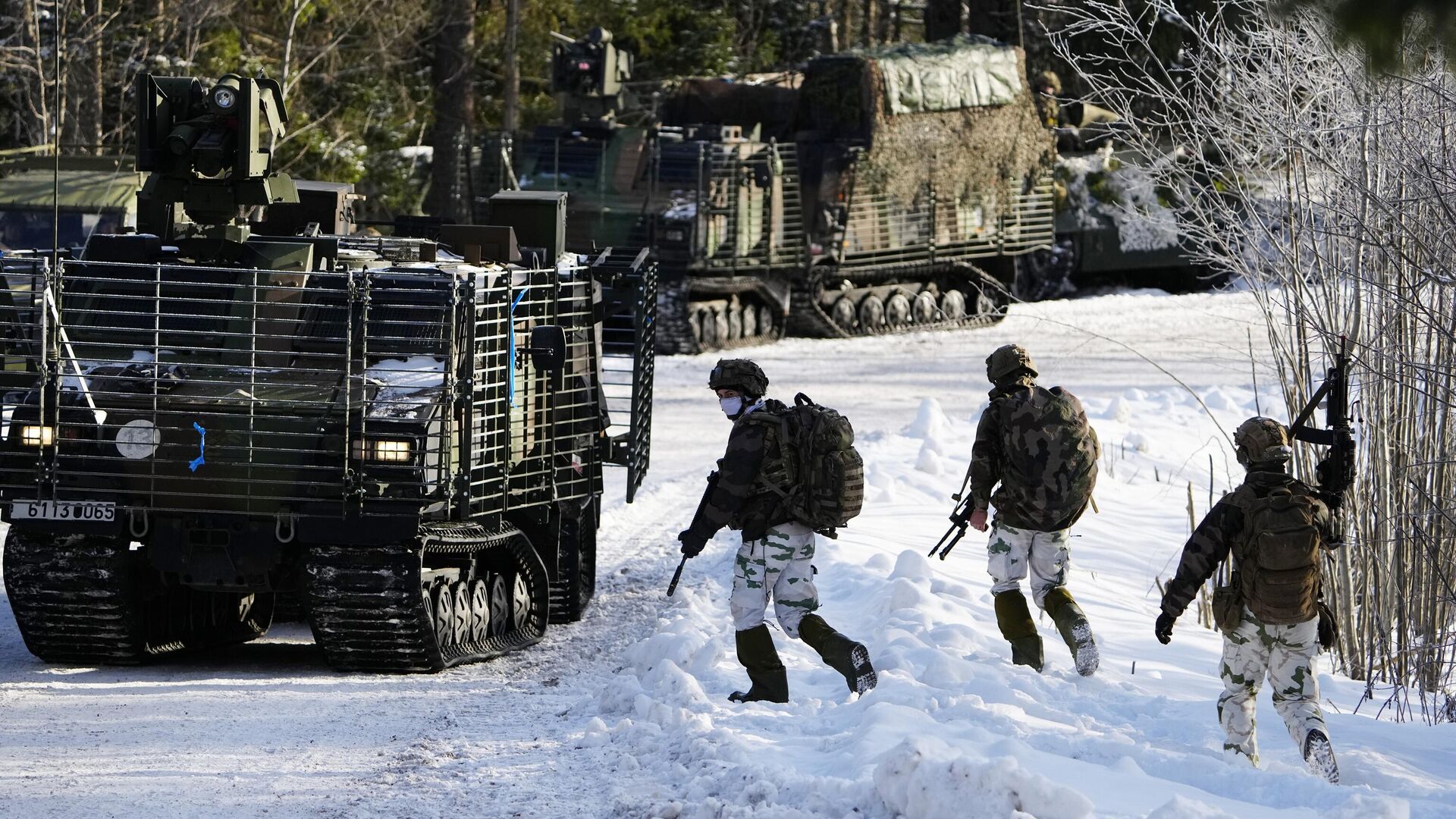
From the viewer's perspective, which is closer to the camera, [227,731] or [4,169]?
[227,731]

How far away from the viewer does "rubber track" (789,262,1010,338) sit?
2452 cm

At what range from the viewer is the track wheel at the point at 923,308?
1029 inches

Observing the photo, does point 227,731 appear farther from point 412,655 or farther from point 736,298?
point 736,298

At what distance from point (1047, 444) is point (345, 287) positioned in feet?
11.5

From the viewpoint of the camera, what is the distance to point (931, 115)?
2567cm

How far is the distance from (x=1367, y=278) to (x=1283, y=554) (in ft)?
10.4

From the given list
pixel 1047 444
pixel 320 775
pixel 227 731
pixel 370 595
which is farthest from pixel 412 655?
pixel 1047 444

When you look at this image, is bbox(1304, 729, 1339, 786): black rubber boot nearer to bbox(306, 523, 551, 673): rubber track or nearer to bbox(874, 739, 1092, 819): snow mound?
bbox(874, 739, 1092, 819): snow mound

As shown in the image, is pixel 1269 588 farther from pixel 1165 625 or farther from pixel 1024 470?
pixel 1024 470

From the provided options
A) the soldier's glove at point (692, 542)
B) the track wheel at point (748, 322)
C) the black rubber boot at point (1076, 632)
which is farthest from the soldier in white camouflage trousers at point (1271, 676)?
the track wheel at point (748, 322)

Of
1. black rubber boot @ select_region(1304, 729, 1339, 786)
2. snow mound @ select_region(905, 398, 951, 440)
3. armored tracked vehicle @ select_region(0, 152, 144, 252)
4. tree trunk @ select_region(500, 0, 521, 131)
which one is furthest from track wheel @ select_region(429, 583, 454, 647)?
tree trunk @ select_region(500, 0, 521, 131)

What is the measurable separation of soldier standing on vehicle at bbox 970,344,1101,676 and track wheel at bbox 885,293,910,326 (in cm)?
1667

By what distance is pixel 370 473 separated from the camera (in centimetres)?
929

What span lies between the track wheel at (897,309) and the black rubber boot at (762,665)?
57.3ft
